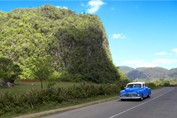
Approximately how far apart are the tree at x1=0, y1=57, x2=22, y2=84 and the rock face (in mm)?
31249

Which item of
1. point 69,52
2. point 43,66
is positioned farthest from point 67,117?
point 69,52

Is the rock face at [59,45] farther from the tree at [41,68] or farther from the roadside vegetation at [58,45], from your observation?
the tree at [41,68]

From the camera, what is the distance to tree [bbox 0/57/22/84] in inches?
3273

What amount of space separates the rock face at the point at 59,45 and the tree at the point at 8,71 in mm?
31249

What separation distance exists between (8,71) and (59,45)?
60.0m

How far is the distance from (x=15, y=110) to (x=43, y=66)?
6175 centimetres

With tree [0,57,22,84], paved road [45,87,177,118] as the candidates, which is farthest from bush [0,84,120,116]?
tree [0,57,22,84]

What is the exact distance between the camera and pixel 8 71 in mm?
87000

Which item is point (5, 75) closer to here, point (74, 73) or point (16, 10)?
point (74, 73)

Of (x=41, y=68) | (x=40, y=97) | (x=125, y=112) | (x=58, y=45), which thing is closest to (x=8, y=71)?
(x=41, y=68)

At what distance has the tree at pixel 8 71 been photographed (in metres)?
83.1

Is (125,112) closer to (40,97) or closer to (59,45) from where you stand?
(40,97)

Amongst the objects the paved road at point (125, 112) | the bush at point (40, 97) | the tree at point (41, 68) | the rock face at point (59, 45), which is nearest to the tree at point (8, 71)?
the tree at point (41, 68)

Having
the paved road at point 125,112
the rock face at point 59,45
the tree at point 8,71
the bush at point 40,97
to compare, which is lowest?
the paved road at point 125,112
